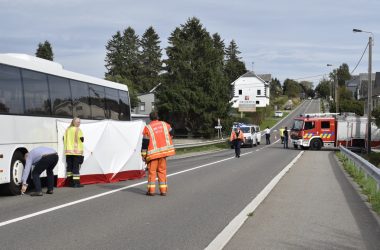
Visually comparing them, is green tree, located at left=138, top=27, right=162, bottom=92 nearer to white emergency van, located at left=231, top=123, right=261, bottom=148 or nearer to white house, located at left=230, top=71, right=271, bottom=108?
white house, located at left=230, top=71, right=271, bottom=108

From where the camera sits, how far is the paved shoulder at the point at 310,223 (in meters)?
6.84

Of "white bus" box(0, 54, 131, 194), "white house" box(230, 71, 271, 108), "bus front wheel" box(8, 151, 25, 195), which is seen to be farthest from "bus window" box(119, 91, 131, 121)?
"white house" box(230, 71, 271, 108)

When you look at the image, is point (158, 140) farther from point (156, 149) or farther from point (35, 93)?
point (35, 93)

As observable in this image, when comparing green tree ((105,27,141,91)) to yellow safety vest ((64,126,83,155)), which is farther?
Answer: green tree ((105,27,141,91))

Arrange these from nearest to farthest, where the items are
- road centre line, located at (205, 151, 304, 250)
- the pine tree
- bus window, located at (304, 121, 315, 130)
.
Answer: road centre line, located at (205, 151, 304, 250), bus window, located at (304, 121, 315, 130), the pine tree

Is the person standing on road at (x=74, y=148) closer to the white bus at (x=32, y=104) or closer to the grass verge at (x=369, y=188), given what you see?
the white bus at (x=32, y=104)

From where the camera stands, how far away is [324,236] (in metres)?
7.29

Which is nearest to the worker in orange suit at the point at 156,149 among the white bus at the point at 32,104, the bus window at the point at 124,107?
the white bus at the point at 32,104

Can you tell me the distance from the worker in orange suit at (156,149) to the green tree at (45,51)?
3399 inches

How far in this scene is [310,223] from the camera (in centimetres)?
830

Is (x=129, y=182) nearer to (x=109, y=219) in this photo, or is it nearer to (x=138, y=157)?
(x=138, y=157)

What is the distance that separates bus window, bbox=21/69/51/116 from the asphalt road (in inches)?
79.6

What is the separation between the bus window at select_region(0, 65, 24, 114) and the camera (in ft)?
36.8

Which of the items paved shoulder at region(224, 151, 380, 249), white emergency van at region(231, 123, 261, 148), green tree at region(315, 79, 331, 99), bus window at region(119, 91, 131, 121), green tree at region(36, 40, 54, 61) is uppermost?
green tree at region(36, 40, 54, 61)
